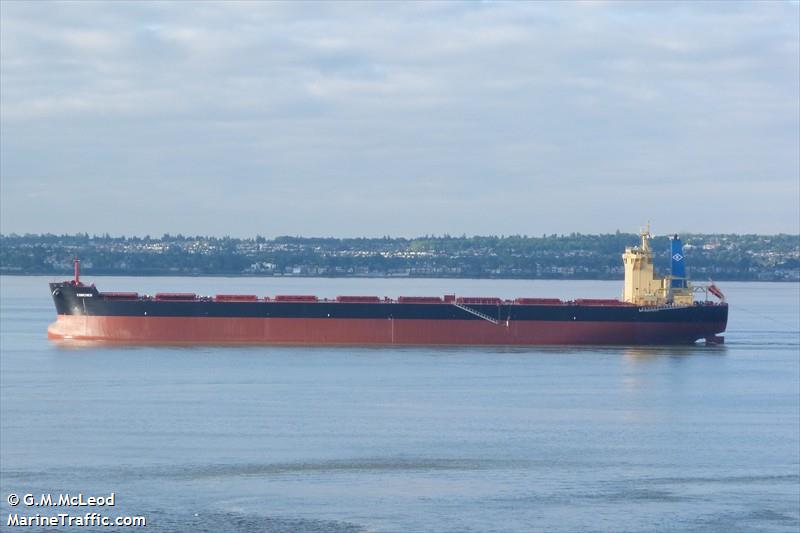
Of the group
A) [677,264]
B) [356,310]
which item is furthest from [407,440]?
[677,264]

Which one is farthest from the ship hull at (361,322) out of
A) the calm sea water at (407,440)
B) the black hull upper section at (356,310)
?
the calm sea water at (407,440)

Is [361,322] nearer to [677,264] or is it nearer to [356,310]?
[356,310]

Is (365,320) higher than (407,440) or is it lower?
higher

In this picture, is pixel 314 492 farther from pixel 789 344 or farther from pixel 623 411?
pixel 789 344

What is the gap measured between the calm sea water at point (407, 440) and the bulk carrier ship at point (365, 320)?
7.34 feet

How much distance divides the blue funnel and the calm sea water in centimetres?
552

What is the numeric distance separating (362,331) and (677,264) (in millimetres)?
12305

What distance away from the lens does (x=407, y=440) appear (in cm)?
2670

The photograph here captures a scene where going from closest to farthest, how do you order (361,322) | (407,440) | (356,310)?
(407,440)
(356,310)
(361,322)

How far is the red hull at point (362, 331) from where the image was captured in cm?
4556

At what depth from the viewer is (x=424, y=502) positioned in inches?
842

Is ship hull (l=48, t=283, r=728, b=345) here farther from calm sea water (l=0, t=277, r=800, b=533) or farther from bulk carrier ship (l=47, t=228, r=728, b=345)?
calm sea water (l=0, t=277, r=800, b=533)

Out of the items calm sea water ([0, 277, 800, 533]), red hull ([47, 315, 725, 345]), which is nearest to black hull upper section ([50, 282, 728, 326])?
red hull ([47, 315, 725, 345])

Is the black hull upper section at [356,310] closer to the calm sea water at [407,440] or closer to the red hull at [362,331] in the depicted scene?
the red hull at [362,331]
